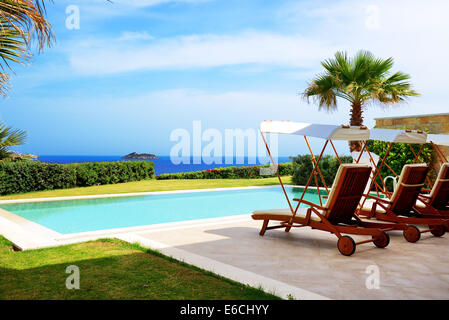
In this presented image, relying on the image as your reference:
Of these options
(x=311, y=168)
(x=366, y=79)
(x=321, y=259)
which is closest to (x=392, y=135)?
(x=321, y=259)

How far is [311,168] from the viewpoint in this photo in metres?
18.5

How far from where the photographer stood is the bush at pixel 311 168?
1778 centimetres

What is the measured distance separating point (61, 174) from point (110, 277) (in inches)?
533

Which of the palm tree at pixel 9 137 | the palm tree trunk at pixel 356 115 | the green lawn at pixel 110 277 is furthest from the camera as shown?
the palm tree trunk at pixel 356 115

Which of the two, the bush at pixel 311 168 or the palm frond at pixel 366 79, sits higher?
the palm frond at pixel 366 79

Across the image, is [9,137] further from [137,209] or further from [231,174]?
[231,174]

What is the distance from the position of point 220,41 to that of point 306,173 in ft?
69.6

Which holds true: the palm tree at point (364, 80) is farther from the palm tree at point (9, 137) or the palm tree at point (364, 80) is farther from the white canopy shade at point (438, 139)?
the palm tree at point (9, 137)

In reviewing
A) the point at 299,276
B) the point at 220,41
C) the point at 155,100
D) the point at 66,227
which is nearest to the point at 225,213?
the point at 66,227

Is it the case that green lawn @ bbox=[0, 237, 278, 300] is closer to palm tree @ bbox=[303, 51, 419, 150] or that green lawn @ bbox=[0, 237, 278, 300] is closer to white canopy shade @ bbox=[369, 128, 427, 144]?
white canopy shade @ bbox=[369, 128, 427, 144]

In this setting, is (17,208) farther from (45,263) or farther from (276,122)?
(276,122)

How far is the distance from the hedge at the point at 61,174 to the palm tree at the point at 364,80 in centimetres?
1025

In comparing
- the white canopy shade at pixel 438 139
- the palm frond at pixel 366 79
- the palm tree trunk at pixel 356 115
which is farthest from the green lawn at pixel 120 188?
the white canopy shade at pixel 438 139

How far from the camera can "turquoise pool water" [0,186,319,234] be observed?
9.75 metres
